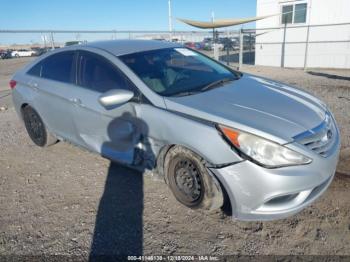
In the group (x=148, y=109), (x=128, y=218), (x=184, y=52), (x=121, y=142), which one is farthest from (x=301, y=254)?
(x=184, y=52)

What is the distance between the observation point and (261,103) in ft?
9.35

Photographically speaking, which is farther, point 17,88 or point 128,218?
point 17,88

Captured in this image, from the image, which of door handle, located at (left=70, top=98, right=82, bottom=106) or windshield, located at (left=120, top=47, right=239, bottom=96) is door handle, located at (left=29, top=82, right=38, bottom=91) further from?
windshield, located at (left=120, top=47, right=239, bottom=96)

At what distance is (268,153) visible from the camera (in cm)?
235

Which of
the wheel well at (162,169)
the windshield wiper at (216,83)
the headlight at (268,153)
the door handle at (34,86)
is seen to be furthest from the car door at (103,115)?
the headlight at (268,153)

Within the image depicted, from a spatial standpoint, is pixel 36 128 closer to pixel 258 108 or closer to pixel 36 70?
pixel 36 70

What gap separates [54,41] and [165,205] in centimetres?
1346

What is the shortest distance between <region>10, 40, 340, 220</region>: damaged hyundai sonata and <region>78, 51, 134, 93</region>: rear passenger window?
12 millimetres

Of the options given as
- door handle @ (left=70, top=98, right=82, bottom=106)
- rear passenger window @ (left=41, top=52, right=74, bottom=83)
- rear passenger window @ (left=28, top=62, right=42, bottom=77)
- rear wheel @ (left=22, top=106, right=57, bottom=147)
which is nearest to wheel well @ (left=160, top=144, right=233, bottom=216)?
door handle @ (left=70, top=98, right=82, bottom=106)

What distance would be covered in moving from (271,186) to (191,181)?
2.64 feet

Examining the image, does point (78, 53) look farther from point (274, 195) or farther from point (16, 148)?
point (274, 195)

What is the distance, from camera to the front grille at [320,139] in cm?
243

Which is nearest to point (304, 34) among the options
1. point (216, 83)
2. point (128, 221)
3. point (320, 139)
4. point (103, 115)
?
point (216, 83)

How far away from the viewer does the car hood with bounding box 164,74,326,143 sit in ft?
8.06
